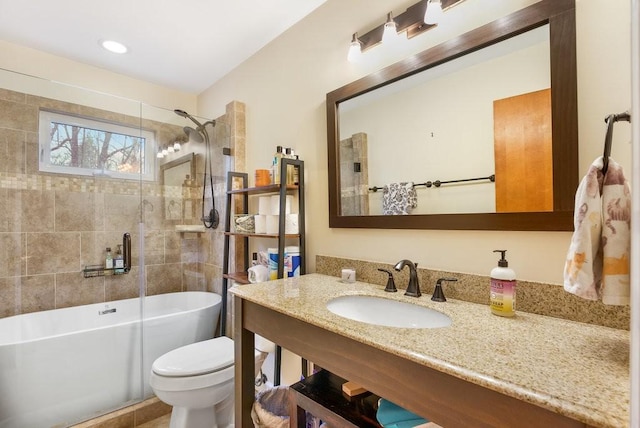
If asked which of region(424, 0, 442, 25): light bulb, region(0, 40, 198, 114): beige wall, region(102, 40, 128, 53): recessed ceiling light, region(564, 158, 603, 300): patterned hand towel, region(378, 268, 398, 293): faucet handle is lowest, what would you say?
region(378, 268, 398, 293): faucet handle

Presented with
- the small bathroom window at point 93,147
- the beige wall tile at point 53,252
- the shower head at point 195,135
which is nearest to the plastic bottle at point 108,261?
the beige wall tile at point 53,252

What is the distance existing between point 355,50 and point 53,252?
8.21 ft

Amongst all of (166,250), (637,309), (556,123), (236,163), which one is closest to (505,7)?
(556,123)

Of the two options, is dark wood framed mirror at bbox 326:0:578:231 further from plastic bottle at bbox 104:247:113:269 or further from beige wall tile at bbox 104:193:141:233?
plastic bottle at bbox 104:247:113:269

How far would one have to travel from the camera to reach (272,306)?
42.7 inches

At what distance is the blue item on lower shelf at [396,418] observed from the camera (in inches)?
34.5

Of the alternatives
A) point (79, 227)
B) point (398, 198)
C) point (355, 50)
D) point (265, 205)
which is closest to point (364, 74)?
point (355, 50)

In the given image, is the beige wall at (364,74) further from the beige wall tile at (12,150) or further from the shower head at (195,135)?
the beige wall tile at (12,150)

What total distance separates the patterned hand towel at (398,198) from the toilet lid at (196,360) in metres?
1.21

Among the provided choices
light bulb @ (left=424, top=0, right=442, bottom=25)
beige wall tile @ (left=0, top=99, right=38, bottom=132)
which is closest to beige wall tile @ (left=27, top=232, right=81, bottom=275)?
beige wall tile @ (left=0, top=99, right=38, bottom=132)

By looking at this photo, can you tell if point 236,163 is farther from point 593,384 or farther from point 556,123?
point 593,384

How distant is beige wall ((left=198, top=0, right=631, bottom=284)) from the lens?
2.85 ft

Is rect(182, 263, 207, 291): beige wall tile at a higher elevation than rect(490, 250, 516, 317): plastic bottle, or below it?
below

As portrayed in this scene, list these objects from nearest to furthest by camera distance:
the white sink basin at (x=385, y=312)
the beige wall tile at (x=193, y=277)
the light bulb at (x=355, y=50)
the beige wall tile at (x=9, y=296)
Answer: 1. the white sink basin at (x=385, y=312)
2. the light bulb at (x=355, y=50)
3. the beige wall tile at (x=9, y=296)
4. the beige wall tile at (x=193, y=277)
